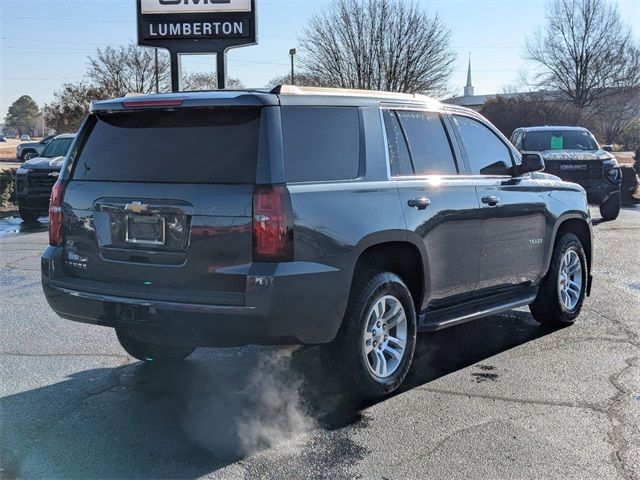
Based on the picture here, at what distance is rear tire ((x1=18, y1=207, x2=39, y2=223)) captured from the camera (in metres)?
14.9

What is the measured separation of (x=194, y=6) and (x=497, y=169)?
11697 mm

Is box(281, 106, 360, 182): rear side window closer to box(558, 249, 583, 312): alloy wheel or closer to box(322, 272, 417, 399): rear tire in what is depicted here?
box(322, 272, 417, 399): rear tire

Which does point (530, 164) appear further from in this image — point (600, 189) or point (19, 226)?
point (19, 226)

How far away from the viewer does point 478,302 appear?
5.64 meters

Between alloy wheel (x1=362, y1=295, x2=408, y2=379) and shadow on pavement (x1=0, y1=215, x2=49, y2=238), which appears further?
shadow on pavement (x1=0, y1=215, x2=49, y2=238)

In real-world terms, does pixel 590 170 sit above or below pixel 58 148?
below

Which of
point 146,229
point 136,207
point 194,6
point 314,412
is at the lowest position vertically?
point 314,412

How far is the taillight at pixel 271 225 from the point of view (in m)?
3.96

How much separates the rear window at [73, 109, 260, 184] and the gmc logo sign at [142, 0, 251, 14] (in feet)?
38.8

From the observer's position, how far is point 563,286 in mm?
6613

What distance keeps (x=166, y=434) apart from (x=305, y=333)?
965mm

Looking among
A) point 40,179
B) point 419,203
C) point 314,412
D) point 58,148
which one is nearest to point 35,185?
point 40,179

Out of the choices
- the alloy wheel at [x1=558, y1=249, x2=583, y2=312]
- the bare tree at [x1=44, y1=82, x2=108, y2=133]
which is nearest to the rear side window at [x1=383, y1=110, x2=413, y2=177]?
the alloy wheel at [x1=558, y1=249, x2=583, y2=312]

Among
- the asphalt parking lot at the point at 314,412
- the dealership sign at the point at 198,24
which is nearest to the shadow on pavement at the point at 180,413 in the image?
the asphalt parking lot at the point at 314,412
